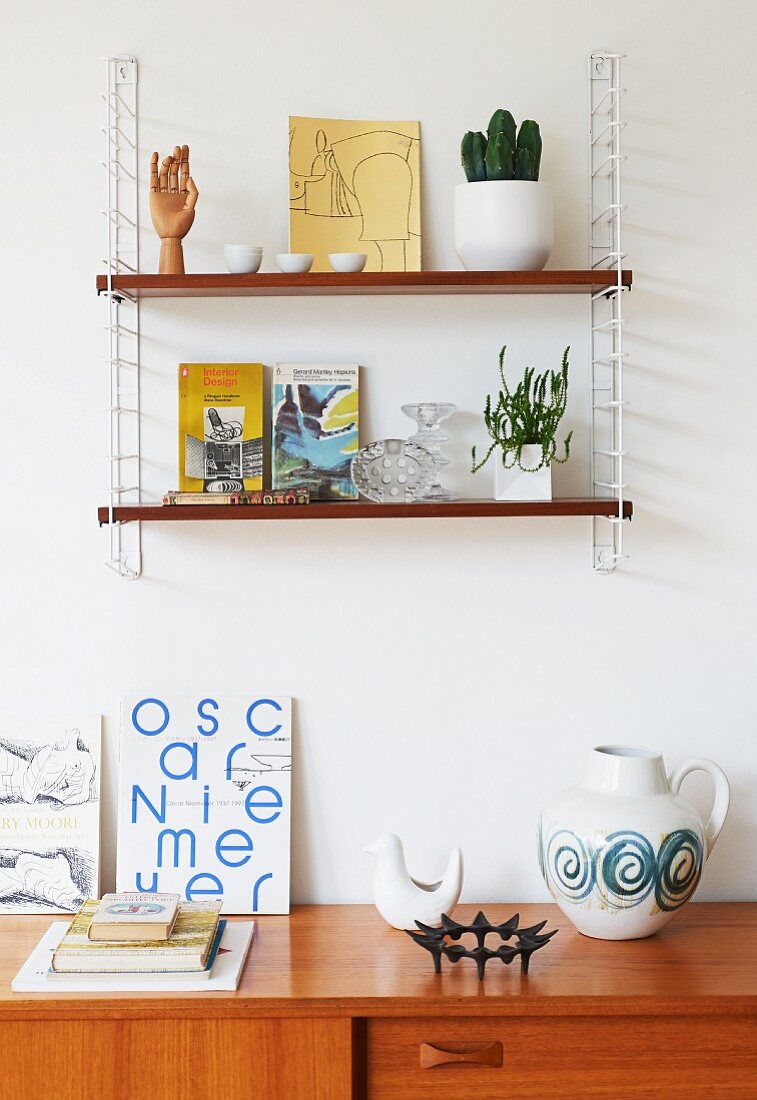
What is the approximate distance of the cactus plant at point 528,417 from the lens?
170 cm

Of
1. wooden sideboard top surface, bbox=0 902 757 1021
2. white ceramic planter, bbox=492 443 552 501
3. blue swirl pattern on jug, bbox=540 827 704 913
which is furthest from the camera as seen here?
white ceramic planter, bbox=492 443 552 501

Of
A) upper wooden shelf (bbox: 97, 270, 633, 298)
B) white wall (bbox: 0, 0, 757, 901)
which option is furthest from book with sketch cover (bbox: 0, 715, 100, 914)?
upper wooden shelf (bbox: 97, 270, 633, 298)

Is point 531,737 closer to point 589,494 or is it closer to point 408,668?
point 408,668

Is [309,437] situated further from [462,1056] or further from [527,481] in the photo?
[462,1056]

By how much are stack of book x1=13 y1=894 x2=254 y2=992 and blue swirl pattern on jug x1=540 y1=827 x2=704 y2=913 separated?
0.50 meters

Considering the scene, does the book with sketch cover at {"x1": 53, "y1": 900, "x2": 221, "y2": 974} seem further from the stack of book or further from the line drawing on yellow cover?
the line drawing on yellow cover

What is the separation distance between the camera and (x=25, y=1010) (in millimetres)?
1444

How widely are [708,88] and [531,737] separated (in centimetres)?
114

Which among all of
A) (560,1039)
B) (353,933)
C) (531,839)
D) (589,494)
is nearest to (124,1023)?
(353,933)

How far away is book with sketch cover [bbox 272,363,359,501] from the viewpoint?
178 centimetres

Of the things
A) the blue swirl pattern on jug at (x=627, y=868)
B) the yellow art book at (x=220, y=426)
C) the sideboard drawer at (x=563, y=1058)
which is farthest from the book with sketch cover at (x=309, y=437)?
the sideboard drawer at (x=563, y=1058)

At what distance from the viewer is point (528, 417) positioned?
171 centimetres

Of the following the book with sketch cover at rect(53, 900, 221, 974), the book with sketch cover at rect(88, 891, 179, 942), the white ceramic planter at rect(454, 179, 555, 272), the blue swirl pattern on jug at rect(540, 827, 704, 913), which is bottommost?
the book with sketch cover at rect(53, 900, 221, 974)

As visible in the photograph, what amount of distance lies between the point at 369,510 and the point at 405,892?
60 centimetres
